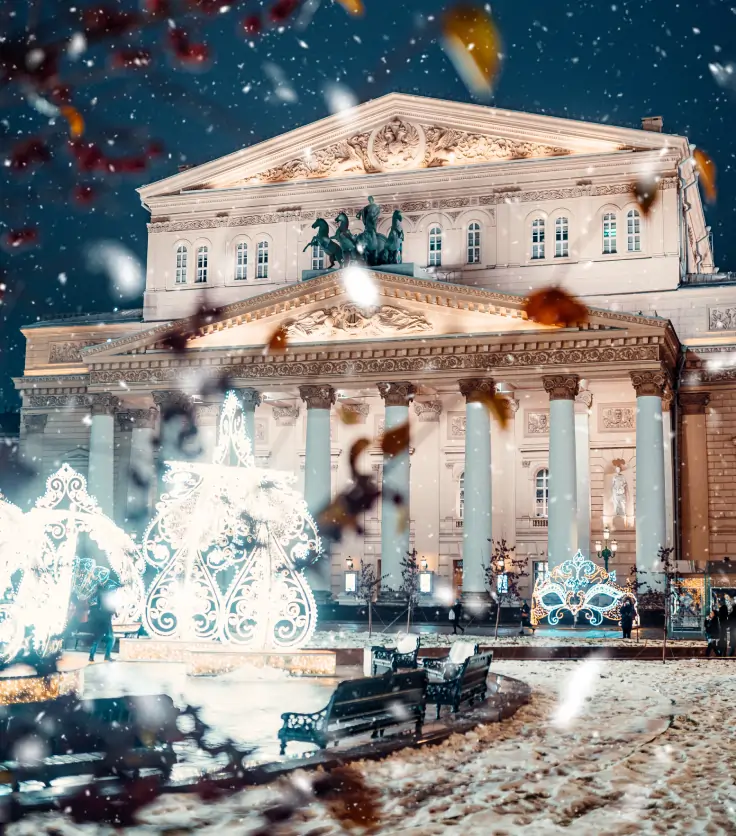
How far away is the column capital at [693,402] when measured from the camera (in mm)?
44125

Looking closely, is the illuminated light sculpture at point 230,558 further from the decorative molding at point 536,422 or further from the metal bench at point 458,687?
the decorative molding at point 536,422

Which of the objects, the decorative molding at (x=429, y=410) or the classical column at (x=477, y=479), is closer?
the classical column at (x=477, y=479)

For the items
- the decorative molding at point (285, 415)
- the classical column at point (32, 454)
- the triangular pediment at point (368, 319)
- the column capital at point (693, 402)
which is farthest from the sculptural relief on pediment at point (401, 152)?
the classical column at point (32, 454)

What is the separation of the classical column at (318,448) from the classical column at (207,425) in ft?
20.9

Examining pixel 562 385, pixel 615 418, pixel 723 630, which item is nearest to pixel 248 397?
pixel 562 385

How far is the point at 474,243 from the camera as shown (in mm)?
47438

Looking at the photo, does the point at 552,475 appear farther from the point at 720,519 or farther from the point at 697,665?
the point at 697,665

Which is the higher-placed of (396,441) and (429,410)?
(429,410)

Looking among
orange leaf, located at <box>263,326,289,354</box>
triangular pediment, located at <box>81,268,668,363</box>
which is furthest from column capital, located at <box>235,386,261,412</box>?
orange leaf, located at <box>263,326,289,354</box>

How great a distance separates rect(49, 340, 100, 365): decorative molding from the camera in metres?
51.0

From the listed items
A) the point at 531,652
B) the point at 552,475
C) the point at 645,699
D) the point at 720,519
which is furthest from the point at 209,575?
the point at 720,519

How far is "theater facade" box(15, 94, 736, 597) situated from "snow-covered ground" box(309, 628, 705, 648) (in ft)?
20.2

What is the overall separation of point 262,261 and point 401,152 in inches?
314

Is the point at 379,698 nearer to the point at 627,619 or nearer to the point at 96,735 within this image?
the point at 96,735
